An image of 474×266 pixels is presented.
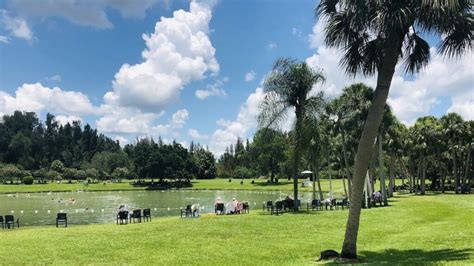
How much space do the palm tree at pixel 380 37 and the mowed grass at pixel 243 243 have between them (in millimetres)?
2435

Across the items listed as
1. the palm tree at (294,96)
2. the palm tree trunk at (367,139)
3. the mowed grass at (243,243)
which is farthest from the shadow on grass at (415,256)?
the palm tree at (294,96)

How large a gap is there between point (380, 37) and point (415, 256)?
6.59 metres

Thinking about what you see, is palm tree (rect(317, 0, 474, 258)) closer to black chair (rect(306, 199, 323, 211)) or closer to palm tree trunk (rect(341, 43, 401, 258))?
palm tree trunk (rect(341, 43, 401, 258))

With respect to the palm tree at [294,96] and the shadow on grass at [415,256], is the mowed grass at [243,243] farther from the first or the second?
the palm tree at [294,96]

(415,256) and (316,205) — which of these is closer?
(415,256)

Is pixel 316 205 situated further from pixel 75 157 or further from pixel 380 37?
pixel 75 157

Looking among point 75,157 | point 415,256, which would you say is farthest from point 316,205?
point 75,157

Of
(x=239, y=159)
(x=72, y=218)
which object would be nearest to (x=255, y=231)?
(x=72, y=218)

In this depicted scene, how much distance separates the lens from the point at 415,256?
12.7m

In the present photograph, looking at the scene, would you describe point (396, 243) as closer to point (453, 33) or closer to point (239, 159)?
point (453, 33)

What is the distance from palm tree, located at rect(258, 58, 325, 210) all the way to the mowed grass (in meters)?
9.82

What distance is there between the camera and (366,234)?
61.5 feet

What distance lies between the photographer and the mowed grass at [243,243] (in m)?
13.8

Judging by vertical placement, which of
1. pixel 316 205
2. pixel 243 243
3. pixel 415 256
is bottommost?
pixel 316 205
